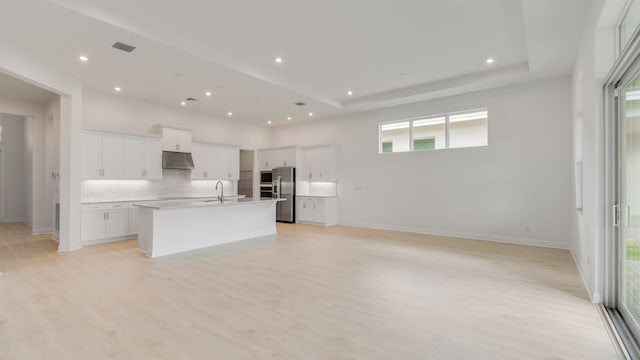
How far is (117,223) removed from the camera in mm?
6504

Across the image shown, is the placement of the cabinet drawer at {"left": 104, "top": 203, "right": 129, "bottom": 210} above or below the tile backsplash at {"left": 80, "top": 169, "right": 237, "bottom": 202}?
below

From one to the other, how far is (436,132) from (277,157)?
488cm

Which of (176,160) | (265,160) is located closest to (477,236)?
(265,160)

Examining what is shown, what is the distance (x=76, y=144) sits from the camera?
5676 millimetres

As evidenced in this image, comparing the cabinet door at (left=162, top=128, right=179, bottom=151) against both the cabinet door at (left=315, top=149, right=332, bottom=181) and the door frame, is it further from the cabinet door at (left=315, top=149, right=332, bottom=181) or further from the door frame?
the door frame

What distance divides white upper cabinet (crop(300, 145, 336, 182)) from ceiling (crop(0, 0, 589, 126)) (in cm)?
239

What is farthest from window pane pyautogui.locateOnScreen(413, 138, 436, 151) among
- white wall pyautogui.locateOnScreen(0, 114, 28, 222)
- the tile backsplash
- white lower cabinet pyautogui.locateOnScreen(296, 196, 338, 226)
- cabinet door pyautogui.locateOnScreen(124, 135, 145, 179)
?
white wall pyautogui.locateOnScreen(0, 114, 28, 222)

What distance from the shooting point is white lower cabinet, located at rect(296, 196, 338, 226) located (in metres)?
8.88

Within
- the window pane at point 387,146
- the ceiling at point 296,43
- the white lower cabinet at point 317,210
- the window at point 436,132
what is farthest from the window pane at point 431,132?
the white lower cabinet at point 317,210

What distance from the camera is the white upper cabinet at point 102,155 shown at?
6.21m

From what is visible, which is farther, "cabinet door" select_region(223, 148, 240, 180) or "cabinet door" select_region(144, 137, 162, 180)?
"cabinet door" select_region(223, 148, 240, 180)

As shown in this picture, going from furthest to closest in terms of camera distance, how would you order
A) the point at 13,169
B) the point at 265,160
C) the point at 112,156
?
the point at 265,160 < the point at 13,169 < the point at 112,156

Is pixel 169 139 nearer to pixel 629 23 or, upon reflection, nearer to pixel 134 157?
pixel 134 157

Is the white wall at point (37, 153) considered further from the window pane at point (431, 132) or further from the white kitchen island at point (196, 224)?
the window pane at point (431, 132)
